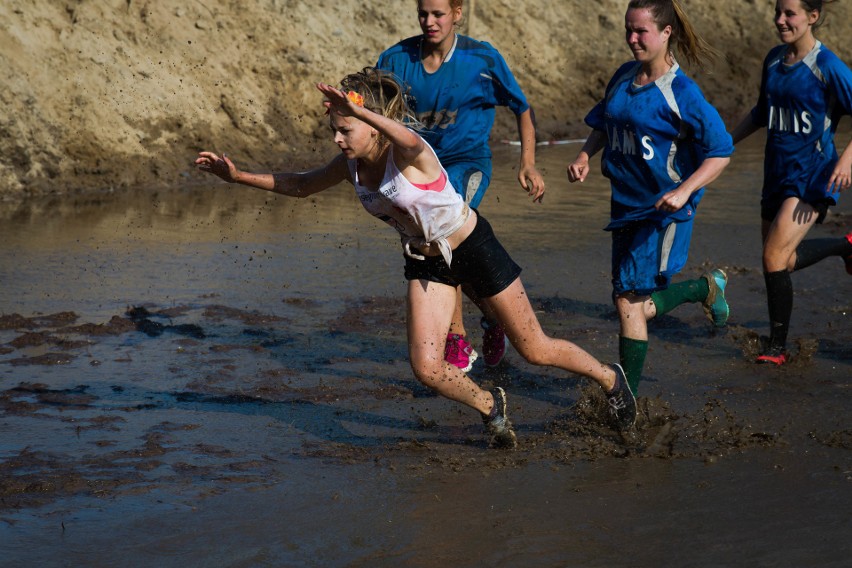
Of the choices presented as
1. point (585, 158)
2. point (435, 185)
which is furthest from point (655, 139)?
point (435, 185)

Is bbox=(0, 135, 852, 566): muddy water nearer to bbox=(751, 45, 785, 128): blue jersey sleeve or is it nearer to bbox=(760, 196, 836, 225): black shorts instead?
bbox=(760, 196, 836, 225): black shorts

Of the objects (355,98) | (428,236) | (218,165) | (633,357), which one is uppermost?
(355,98)

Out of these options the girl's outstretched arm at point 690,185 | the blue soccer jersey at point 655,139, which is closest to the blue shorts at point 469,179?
the blue soccer jersey at point 655,139

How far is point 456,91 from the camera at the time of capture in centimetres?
632

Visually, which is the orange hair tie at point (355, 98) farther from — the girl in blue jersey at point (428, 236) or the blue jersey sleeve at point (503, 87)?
the blue jersey sleeve at point (503, 87)

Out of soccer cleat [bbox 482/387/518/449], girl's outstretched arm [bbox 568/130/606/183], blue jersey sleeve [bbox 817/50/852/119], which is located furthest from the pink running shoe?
blue jersey sleeve [bbox 817/50/852/119]

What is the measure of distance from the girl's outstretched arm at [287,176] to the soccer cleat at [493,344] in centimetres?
170

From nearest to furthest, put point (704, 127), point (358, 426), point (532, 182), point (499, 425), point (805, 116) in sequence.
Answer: point (499, 425), point (704, 127), point (358, 426), point (532, 182), point (805, 116)

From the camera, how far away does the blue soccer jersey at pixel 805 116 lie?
6.48 meters

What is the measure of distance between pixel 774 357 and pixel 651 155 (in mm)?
1769

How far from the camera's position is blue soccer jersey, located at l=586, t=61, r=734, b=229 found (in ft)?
18.1

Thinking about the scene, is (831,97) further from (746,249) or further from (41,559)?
(41,559)

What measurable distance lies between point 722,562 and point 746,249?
622 centimetres

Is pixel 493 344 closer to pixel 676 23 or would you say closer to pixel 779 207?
pixel 779 207
